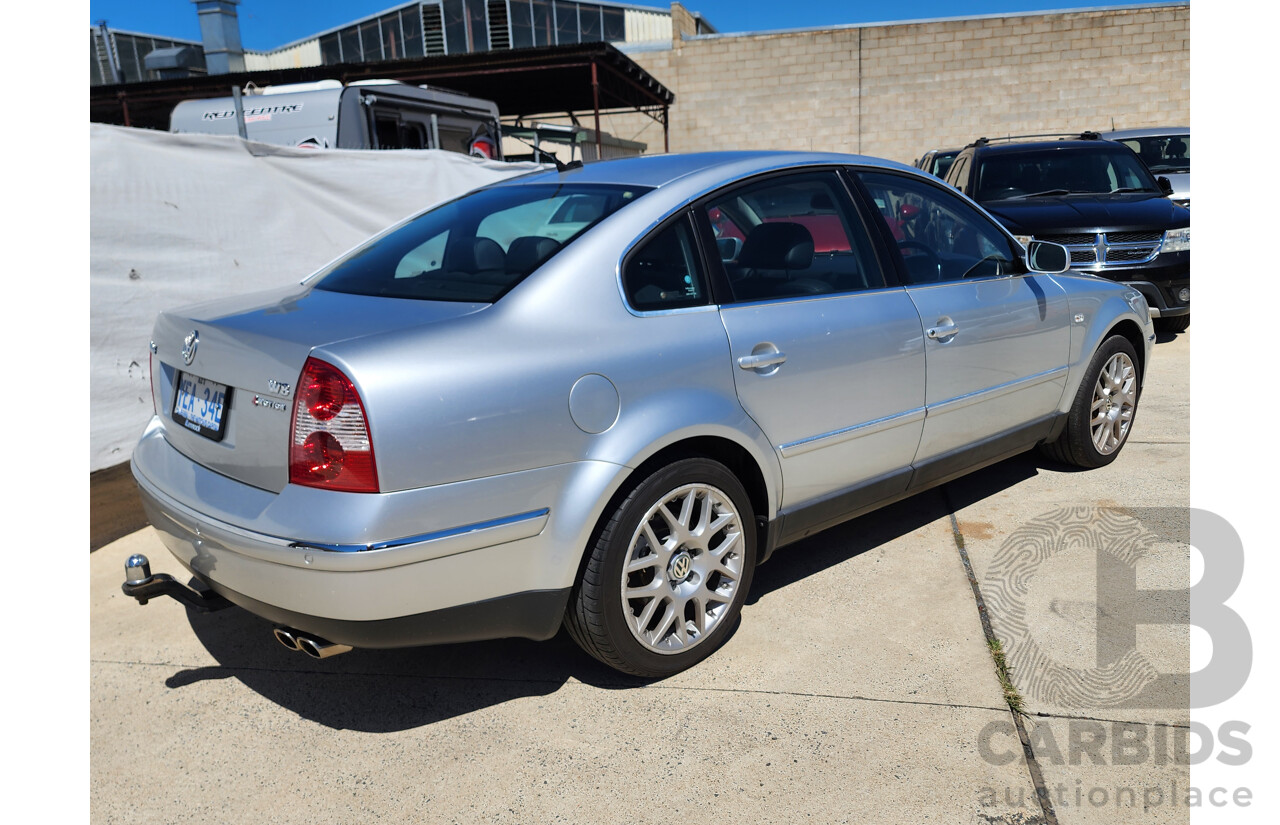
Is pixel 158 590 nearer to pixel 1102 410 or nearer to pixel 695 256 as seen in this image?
pixel 695 256

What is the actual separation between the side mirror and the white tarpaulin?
4.29 meters

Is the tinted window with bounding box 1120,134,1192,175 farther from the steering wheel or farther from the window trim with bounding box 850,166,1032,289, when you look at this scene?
the steering wheel

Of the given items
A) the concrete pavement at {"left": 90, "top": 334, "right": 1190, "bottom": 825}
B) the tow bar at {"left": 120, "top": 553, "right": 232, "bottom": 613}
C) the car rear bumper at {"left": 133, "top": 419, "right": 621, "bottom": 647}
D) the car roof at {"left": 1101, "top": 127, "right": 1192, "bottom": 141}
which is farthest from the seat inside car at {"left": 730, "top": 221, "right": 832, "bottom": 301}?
the car roof at {"left": 1101, "top": 127, "right": 1192, "bottom": 141}

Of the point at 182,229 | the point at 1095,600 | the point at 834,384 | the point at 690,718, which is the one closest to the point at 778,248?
the point at 834,384

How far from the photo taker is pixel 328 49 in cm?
3284

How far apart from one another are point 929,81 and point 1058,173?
685 inches

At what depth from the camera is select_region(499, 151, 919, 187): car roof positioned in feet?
10.6

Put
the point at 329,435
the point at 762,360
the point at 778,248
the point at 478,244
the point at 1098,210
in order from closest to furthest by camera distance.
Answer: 1. the point at 329,435
2. the point at 762,360
3. the point at 478,244
4. the point at 778,248
5. the point at 1098,210

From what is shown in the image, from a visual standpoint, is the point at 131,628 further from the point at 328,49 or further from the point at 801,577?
the point at 328,49

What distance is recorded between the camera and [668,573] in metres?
2.94

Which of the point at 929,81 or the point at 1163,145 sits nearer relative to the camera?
the point at 1163,145

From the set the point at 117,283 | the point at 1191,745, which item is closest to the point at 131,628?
the point at 117,283

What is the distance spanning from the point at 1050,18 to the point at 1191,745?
2524 centimetres

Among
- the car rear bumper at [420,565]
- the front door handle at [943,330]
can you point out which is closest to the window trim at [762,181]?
the front door handle at [943,330]
